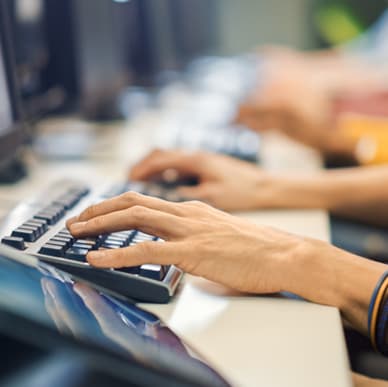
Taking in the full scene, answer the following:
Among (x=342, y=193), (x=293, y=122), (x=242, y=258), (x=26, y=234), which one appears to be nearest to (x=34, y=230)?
(x=26, y=234)

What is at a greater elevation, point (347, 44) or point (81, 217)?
point (81, 217)

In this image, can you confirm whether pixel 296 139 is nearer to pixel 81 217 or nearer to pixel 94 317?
pixel 81 217

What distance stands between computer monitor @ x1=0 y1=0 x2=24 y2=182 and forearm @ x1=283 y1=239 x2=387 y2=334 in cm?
52

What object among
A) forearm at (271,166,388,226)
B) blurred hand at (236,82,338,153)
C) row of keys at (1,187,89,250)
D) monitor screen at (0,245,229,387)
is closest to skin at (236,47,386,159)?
blurred hand at (236,82,338,153)

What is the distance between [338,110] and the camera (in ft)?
7.45

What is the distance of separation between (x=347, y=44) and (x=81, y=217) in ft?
12.3

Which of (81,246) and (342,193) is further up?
(81,246)

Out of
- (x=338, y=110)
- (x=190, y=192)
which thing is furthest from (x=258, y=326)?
(x=338, y=110)

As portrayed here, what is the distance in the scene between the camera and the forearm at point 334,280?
680mm

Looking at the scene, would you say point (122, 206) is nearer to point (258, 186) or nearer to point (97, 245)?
point (97, 245)

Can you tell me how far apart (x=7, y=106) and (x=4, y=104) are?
0.05ft

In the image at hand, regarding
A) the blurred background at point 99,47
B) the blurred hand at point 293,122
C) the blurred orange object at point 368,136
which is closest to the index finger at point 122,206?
the blurred background at point 99,47

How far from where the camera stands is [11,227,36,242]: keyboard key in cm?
69

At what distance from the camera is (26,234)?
0.69m
